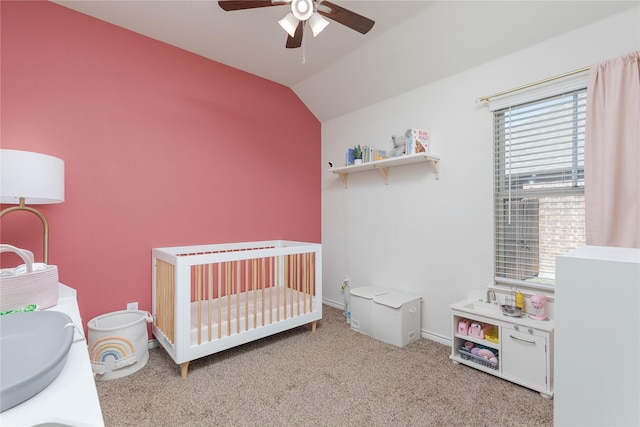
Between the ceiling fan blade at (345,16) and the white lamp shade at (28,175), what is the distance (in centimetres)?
172

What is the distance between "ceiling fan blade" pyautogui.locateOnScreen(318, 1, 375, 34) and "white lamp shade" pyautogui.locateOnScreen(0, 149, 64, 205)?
→ 1.72 metres

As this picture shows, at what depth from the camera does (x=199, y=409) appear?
1649 mm

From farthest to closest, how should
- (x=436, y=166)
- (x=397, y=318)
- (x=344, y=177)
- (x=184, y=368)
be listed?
(x=344, y=177), (x=436, y=166), (x=397, y=318), (x=184, y=368)

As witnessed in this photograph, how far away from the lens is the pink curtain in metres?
1.62

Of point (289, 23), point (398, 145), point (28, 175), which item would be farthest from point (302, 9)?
point (28, 175)

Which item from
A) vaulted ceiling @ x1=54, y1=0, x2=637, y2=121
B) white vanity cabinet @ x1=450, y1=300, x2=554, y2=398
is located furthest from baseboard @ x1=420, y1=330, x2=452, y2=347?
vaulted ceiling @ x1=54, y1=0, x2=637, y2=121

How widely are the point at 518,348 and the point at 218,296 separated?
2.15 meters

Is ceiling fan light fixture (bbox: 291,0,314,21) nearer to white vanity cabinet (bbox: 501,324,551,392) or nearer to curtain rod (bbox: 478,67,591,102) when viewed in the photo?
curtain rod (bbox: 478,67,591,102)

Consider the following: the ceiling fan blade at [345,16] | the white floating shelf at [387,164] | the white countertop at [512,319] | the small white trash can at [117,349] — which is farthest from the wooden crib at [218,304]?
the ceiling fan blade at [345,16]

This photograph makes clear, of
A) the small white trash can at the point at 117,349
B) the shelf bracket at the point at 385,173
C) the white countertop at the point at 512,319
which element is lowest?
the small white trash can at the point at 117,349

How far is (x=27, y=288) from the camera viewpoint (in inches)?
44.1

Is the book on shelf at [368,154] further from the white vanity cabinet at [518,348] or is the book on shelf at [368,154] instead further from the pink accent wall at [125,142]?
the white vanity cabinet at [518,348]

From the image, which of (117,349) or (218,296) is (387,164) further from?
(117,349)

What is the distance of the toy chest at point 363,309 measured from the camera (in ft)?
8.65
